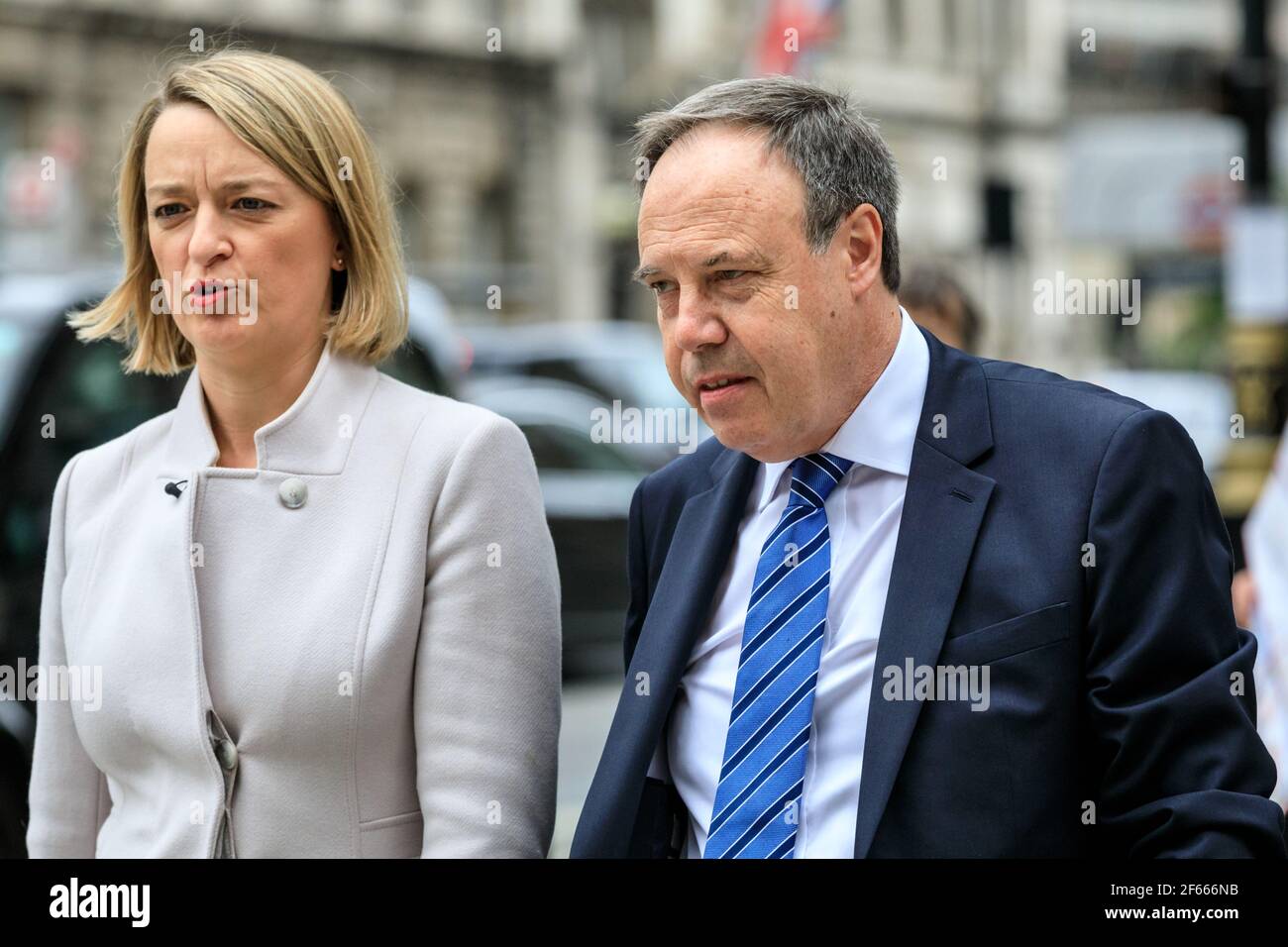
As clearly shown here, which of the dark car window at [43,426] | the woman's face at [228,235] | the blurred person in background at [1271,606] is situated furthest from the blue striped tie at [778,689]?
the dark car window at [43,426]

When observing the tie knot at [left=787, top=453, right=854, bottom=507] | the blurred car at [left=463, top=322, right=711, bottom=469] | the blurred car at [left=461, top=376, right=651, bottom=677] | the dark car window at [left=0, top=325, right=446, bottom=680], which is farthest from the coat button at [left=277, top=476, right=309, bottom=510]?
the blurred car at [left=463, top=322, right=711, bottom=469]

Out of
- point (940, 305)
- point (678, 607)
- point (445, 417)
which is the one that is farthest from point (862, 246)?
point (940, 305)

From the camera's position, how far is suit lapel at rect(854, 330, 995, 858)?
7.13ft

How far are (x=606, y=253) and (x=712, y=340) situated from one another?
111 ft

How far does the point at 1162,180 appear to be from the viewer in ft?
85.3

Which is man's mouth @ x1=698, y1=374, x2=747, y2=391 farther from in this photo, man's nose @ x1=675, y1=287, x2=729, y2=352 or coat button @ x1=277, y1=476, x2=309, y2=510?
coat button @ x1=277, y1=476, x2=309, y2=510

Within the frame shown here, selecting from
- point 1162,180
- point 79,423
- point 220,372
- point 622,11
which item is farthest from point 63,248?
point 622,11

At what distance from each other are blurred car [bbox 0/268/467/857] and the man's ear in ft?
9.90

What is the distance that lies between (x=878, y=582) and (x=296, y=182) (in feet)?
3.42

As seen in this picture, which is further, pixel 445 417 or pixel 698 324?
pixel 445 417

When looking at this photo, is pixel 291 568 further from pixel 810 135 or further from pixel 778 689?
pixel 810 135

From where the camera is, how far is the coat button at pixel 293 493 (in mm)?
2627

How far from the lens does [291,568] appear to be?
258 centimetres

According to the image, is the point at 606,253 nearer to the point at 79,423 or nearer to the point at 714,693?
the point at 79,423
